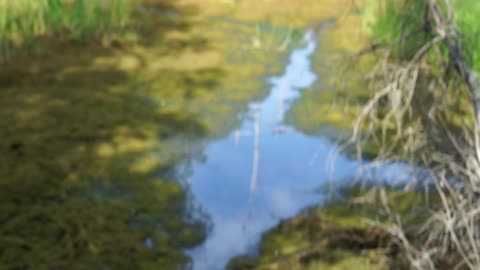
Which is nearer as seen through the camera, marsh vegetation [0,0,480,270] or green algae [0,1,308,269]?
marsh vegetation [0,0,480,270]

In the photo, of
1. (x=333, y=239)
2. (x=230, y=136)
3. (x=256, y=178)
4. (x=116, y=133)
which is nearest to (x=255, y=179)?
(x=256, y=178)

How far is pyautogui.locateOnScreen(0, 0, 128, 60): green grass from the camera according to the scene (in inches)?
207

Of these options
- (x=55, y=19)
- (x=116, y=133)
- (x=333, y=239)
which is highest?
(x=55, y=19)

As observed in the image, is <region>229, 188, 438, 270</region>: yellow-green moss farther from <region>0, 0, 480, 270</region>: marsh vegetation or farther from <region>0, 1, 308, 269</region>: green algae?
<region>0, 1, 308, 269</region>: green algae

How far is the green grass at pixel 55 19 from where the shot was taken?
5246 millimetres

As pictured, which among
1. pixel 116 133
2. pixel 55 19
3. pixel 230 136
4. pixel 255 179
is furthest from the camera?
pixel 55 19

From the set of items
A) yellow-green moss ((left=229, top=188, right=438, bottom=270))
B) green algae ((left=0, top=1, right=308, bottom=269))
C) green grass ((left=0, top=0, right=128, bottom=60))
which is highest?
green grass ((left=0, top=0, right=128, bottom=60))

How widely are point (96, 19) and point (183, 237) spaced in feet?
9.70

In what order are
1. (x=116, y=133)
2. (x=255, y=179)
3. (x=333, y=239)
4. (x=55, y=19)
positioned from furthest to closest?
(x=55, y=19)
(x=116, y=133)
(x=255, y=179)
(x=333, y=239)

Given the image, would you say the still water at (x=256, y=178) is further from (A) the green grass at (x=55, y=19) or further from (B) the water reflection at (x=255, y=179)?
(A) the green grass at (x=55, y=19)

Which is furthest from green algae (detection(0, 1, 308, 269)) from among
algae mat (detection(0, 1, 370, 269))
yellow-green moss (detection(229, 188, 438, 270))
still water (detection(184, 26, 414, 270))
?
yellow-green moss (detection(229, 188, 438, 270))

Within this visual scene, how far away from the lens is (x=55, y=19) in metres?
5.45

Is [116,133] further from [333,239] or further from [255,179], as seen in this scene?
[333,239]

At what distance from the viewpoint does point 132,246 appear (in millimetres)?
3113
